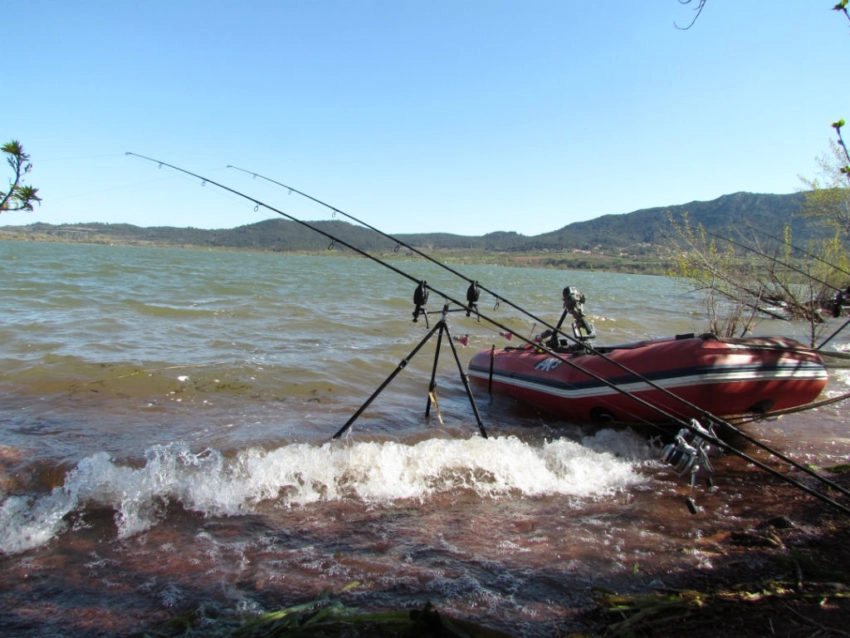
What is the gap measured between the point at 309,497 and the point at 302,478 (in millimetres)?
314

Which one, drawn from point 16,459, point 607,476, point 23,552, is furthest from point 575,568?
point 16,459

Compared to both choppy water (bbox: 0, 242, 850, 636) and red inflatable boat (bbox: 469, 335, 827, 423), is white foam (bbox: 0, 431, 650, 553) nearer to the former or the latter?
choppy water (bbox: 0, 242, 850, 636)

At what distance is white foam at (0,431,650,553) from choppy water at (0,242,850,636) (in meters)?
0.02

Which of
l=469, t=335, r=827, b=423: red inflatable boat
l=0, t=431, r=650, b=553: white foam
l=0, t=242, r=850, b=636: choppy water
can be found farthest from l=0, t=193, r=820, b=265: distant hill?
l=0, t=431, r=650, b=553: white foam

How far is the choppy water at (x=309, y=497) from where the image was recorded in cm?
332

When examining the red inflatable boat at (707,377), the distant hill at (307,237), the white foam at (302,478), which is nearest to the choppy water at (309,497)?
the white foam at (302,478)

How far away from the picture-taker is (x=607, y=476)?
5.63 m

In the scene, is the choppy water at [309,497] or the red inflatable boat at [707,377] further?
the red inflatable boat at [707,377]

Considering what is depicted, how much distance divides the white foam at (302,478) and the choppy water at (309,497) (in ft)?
0.08

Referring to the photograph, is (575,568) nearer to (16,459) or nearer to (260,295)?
(16,459)

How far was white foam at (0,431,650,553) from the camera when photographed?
450 centimetres

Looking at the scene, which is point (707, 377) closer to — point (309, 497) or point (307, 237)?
point (309, 497)

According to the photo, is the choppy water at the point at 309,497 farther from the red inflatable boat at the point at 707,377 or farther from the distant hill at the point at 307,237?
the distant hill at the point at 307,237

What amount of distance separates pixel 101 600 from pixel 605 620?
2.94 metres
